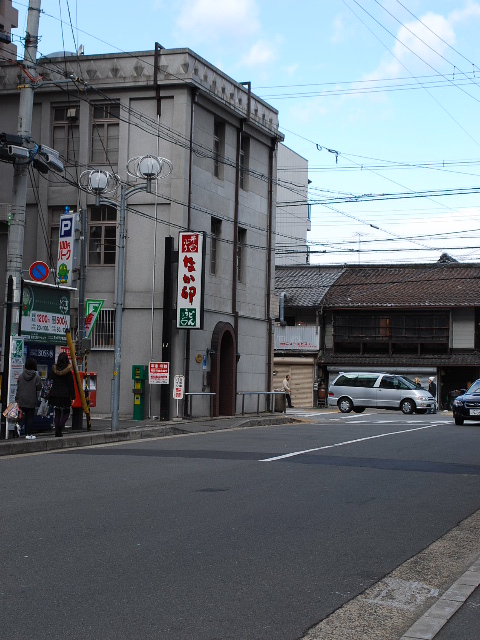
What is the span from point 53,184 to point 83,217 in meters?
6.04

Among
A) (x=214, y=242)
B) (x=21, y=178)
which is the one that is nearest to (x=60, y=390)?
(x=21, y=178)

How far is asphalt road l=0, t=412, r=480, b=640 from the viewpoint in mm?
6117

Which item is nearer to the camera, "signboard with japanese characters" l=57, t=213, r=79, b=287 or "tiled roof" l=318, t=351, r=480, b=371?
"signboard with japanese characters" l=57, t=213, r=79, b=287

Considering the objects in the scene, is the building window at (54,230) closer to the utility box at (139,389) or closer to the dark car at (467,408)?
the utility box at (139,389)

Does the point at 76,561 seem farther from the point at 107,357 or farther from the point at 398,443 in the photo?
the point at 107,357

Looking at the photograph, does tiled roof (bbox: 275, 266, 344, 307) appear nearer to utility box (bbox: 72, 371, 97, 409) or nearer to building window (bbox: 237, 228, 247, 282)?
building window (bbox: 237, 228, 247, 282)

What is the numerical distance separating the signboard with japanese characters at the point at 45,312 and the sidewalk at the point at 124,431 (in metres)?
2.21

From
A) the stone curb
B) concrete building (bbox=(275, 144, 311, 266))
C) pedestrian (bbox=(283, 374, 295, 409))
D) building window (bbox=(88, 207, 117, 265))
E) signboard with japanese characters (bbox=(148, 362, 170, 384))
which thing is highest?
concrete building (bbox=(275, 144, 311, 266))

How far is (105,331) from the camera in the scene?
1123 inches

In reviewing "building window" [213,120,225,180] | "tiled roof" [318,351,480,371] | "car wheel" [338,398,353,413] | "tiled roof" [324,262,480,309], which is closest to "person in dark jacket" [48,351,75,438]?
"building window" [213,120,225,180]

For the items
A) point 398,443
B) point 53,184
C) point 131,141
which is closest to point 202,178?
point 131,141

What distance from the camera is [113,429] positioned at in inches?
858

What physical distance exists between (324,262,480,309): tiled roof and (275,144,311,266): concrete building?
941 centimetres

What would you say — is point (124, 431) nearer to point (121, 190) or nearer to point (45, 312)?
point (45, 312)
